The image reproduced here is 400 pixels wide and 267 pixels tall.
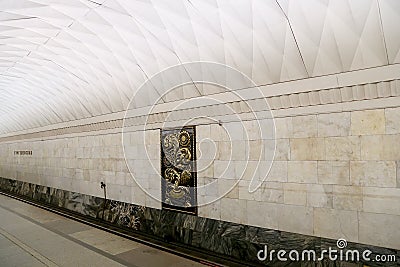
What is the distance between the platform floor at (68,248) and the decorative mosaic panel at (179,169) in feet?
3.36

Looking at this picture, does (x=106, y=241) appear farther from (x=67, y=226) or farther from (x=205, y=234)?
(x=205, y=234)

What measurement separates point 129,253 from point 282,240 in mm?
2873

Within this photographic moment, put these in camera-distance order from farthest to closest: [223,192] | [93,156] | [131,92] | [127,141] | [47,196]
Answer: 1. [47,196]
2. [93,156]
3. [127,141]
4. [131,92]
5. [223,192]

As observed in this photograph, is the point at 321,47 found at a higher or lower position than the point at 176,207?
higher

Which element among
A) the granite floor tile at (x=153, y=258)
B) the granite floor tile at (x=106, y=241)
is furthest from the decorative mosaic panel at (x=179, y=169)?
the granite floor tile at (x=106, y=241)

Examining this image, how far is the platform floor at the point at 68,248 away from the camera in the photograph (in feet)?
17.2

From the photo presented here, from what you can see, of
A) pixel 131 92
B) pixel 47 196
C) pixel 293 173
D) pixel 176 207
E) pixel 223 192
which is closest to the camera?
pixel 293 173

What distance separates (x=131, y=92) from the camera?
7105 millimetres

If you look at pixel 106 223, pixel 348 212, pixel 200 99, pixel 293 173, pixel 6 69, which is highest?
pixel 6 69

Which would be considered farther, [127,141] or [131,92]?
[127,141]

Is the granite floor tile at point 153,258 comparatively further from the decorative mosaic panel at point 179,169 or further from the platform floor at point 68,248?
the decorative mosaic panel at point 179,169

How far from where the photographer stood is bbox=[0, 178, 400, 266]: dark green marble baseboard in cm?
433

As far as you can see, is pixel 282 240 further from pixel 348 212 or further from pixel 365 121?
pixel 365 121

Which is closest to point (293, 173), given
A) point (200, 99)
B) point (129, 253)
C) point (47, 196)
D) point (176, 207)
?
point (200, 99)
